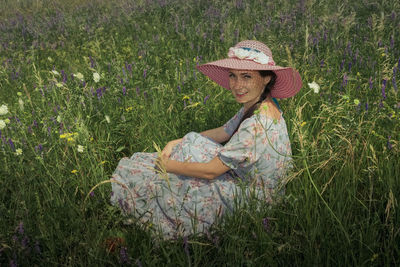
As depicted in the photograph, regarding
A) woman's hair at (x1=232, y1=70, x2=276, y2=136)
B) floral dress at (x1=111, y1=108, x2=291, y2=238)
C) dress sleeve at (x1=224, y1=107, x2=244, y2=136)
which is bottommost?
floral dress at (x1=111, y1=108, x2=291, y2=238)

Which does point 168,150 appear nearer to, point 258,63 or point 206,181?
point 206,181

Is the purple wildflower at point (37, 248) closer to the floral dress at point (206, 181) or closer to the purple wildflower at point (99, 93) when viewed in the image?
the floral dress at point (206, 181)

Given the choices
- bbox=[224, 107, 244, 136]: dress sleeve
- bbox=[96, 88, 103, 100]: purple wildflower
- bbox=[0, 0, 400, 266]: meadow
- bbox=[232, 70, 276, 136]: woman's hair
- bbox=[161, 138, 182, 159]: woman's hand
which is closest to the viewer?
bbox=[0, 0, 400, 266]: meadow

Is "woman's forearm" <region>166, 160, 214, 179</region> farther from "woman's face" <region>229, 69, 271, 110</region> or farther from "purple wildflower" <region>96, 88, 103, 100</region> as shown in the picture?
"purple wildflower" <region>96, 88, 103, 100</region>

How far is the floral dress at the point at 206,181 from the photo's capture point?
1926mm

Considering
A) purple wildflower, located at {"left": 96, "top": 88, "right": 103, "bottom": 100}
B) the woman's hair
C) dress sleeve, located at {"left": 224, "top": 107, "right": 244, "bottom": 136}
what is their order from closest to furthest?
the woman's hair < dress sleeve, located at {"left": 224, "top": 107, "right": 244, "bottom": 136} < purple wildflower, located at {"left": 96, "top": 88, "right": 103, "bottom": 100}

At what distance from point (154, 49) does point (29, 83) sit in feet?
5.49

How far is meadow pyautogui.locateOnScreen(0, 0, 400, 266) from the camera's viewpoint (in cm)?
168

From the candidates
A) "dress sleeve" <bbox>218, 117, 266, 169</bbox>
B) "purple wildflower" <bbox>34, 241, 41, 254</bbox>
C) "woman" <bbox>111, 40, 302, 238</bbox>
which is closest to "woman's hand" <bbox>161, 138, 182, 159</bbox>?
"woman" <bbox>111, 40, 302, 238</bbox>

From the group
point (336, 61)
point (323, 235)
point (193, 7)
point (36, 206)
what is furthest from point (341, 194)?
point (193, 7)

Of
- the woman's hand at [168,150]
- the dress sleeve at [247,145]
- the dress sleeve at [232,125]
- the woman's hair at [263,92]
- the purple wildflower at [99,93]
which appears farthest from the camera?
the purple wildflower at [99,93]

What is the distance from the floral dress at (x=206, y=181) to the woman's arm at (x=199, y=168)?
0.05 m

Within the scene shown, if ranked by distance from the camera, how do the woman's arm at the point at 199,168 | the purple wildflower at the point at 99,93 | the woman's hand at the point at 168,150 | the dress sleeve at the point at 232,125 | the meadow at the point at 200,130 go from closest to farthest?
the meadow at the point at 200,130, the woman's arm at the point at 199,168, the woman's hand at the point at 168,150, the dress sleeve at the point at 232,125, the purple wildflower at the point at 99,93

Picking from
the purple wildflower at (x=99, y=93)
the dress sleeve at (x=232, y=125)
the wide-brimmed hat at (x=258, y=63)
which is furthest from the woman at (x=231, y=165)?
the purple wildflower at (x=99, y=93)
